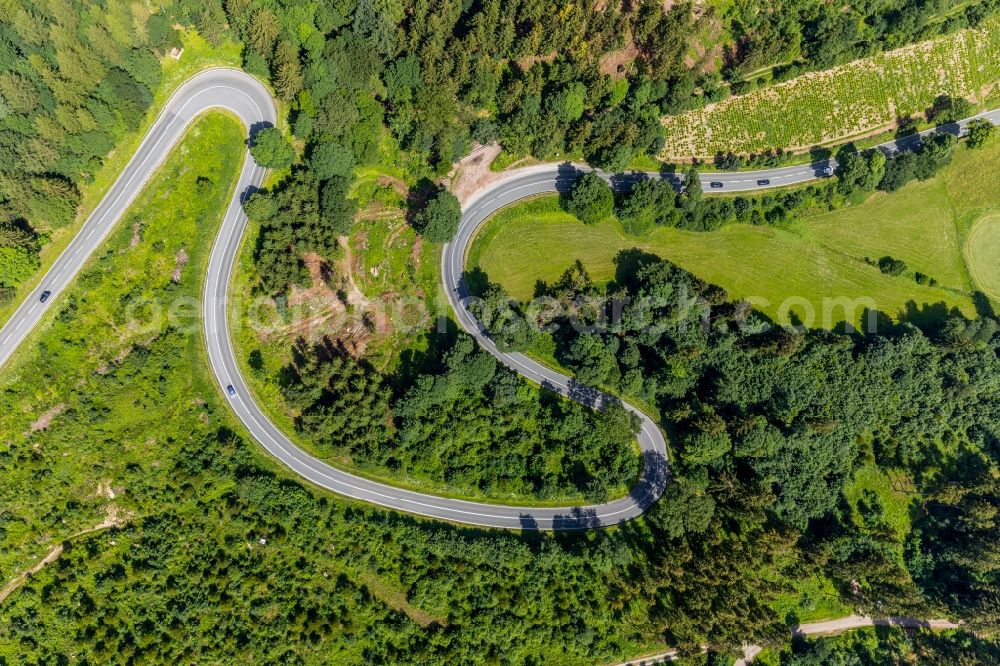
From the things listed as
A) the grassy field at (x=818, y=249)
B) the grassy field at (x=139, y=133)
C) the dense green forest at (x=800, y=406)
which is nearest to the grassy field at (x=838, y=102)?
the grassy field at (x=818, y=249)

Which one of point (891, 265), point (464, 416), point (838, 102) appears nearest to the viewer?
point (464, 416)

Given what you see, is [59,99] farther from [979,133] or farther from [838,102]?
[979,133]

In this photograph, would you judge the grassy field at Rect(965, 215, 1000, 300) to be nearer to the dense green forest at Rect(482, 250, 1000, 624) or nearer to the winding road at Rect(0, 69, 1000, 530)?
the dense green forest at Rect(482, 250, 1000, 624)

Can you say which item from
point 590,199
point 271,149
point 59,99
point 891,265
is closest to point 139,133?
point 59,99

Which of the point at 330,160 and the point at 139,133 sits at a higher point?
the point at 139,133

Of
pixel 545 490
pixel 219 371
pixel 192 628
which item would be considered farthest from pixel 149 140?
pixel 545 490

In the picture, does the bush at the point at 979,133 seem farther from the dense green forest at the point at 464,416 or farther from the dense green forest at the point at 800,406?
the dense green forest at the point at 800,406

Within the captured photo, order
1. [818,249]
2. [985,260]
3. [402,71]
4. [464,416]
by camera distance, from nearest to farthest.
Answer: [402,71], [464,416], [818,249], [985,260]
